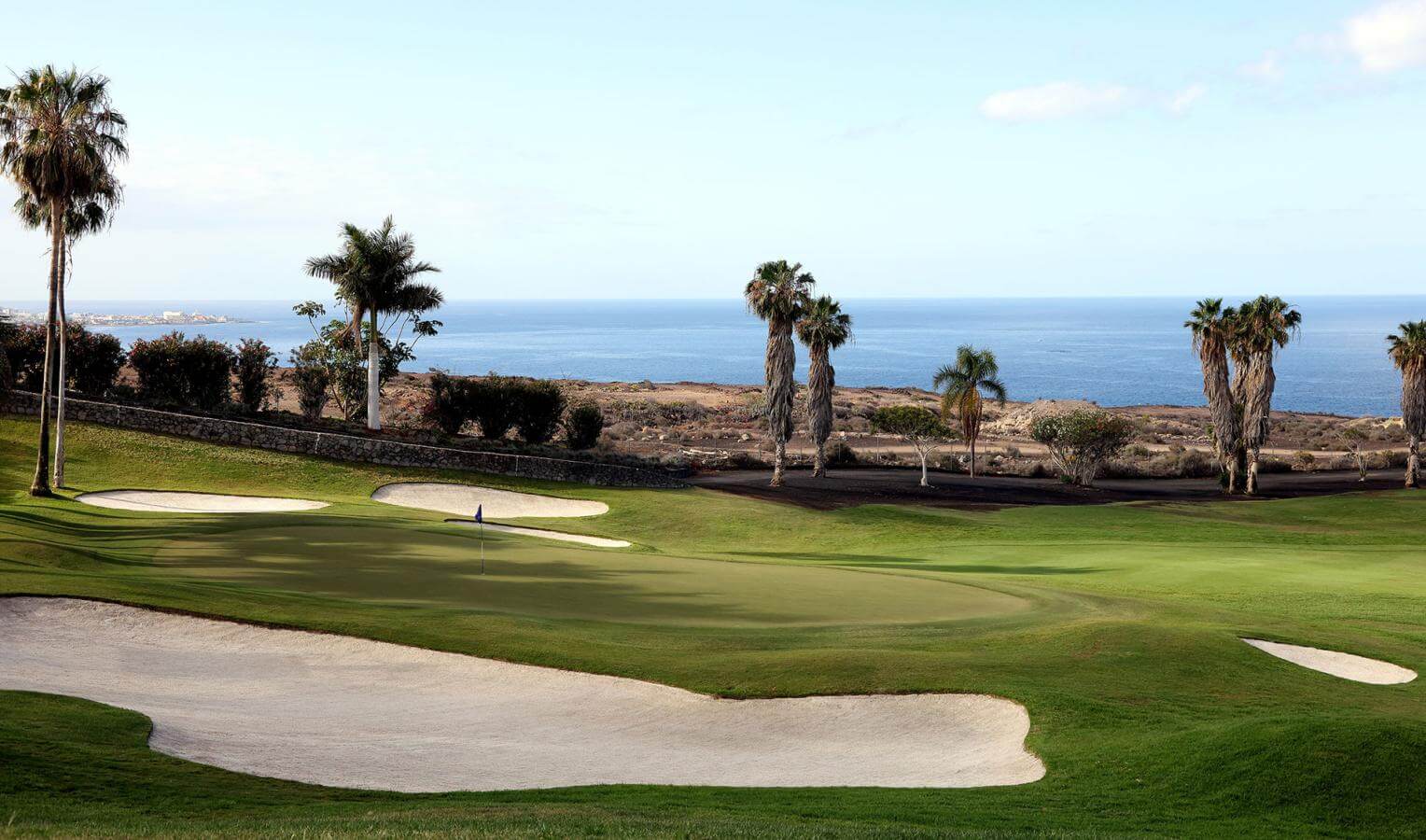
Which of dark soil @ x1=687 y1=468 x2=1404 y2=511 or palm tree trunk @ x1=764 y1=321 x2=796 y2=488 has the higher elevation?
palm tree trunk @ x1=764 y1=321 x2=796 y2=488

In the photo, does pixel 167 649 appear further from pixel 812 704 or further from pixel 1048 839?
pixel 1048 839

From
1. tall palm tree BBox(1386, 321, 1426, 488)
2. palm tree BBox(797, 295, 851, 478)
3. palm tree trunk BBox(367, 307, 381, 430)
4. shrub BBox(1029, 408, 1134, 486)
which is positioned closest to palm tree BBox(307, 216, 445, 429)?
palm tree trunk BBox(367, 307, 381, 430)

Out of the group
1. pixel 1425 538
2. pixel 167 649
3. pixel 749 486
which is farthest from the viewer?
pixel 749 486

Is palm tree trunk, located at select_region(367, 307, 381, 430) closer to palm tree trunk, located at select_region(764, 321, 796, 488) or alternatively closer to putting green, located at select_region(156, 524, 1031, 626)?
palm tree trunk, located at select_region(764, 321, 796, 488)

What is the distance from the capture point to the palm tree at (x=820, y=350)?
55906 millimetres

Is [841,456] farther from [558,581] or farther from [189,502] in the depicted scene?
[558,581]

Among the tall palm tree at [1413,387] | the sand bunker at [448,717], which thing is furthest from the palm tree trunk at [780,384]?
the sand bunker at [448,717]

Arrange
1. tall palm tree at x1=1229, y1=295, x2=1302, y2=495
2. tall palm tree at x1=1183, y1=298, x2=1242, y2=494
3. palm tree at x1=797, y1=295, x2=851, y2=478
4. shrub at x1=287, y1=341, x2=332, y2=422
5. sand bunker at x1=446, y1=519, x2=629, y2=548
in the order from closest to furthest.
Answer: sand bunker at x1=446, y1=519, x2=629, y2=548, palm tree at x1=797, y1=295, x2=851, y2=478, tall palm tree at x1=1229, y1=295, x2=1302, y2=495, tall palm tree at x1=1183, y1=298, x2=1242, y2=494, shrub at x1=287, y1=341, x2=332, y2=422

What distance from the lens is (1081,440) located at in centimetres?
5838

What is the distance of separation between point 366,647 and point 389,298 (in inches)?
1473

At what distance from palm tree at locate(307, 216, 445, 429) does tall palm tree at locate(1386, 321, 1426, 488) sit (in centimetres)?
4953

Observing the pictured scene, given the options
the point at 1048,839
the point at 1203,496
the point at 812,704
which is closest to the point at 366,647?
the point at 812,704

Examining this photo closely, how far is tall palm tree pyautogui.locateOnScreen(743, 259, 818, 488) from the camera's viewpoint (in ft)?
173

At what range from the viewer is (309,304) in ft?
221
